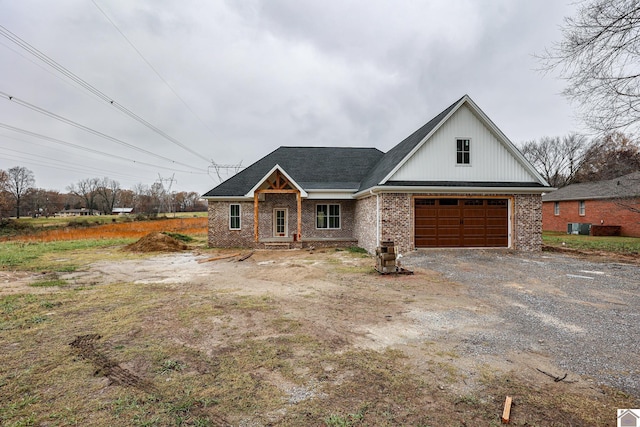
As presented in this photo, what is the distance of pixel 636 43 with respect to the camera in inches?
328

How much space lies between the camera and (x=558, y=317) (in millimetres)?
5641

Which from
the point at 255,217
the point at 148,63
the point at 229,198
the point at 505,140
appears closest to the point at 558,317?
the point at 505,140

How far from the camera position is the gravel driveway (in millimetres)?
3996

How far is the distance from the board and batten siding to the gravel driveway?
4942 mm

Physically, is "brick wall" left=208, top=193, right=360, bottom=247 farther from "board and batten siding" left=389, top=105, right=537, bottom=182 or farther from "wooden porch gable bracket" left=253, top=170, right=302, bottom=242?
"board and batten siding" left=389, top=105, right=537, bottom=182

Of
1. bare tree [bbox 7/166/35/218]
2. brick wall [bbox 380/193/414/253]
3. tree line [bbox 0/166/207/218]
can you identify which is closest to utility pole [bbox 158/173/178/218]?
tree line [bbox 0/166/207/218]

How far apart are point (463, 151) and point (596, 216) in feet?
64.2

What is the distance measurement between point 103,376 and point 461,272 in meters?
9.77

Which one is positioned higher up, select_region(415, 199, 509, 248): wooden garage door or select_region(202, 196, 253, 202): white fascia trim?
select_region(202, 196, 253, 202): white fascia trim

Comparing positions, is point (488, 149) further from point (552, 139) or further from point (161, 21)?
point (552, 139)

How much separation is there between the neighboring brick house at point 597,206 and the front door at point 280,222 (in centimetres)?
2127

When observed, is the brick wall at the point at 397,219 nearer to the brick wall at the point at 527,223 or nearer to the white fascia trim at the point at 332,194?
the white fascia trim at the point at 332,194

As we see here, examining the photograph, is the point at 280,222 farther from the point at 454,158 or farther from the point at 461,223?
the point at 454,158

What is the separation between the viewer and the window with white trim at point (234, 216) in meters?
18.1
